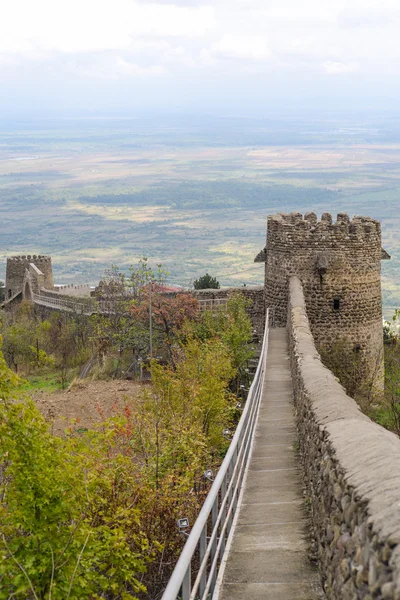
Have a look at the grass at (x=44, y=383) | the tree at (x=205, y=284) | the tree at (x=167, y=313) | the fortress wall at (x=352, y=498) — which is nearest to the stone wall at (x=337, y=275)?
the tree at (x=167, y=313)

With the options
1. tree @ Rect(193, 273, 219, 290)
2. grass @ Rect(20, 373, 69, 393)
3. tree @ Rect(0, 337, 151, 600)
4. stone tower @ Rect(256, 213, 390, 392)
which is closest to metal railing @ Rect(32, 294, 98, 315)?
grass @ Rect(20, 373, 69, 393)

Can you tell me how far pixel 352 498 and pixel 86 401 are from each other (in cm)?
1871

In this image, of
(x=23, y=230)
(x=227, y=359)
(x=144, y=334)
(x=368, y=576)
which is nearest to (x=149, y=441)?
(x=227, y=359)

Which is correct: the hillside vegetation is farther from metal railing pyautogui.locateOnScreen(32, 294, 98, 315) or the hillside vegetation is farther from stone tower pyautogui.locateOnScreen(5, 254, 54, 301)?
stone tower pyautogui.locateOnScreen(5, 254, 54, 301)

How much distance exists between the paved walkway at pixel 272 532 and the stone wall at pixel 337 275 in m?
11.3

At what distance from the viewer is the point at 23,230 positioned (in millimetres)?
185000

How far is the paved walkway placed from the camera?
23.2ft

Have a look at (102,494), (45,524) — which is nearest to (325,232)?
(102,494)

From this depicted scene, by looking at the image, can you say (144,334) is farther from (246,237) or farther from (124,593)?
(246,237)

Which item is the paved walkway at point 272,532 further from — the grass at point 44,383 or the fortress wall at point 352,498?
the grass at point 44,383

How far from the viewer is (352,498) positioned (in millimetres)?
5426

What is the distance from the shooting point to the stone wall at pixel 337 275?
2400 cm

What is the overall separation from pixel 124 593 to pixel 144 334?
22225 mm

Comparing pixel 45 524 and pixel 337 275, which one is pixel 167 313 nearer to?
pixel 337 275
